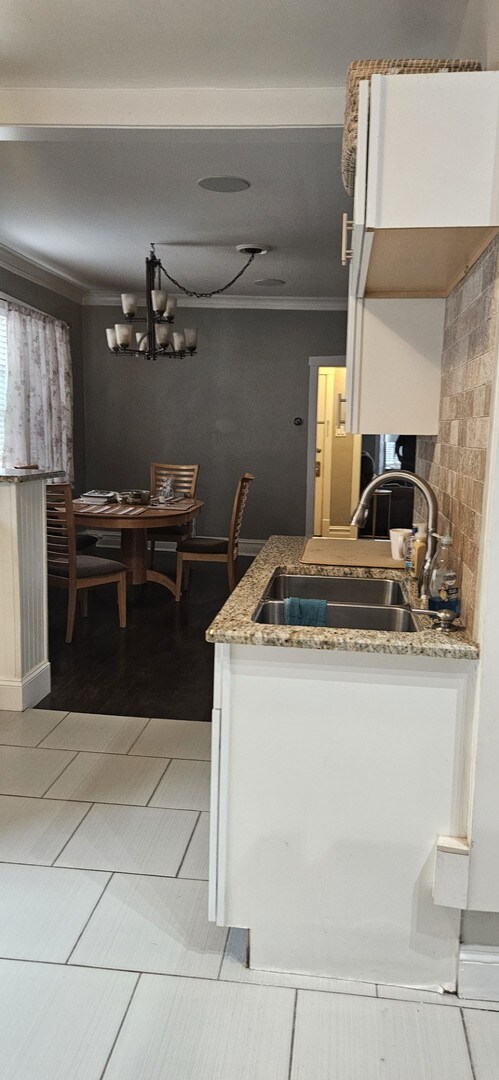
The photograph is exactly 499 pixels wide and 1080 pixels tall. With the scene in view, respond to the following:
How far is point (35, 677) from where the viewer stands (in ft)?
11.5

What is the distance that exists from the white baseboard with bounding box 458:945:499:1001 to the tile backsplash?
0.73 metres

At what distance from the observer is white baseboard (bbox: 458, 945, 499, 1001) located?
68.9 inches

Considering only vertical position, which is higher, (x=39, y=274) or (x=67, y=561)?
(x=39, y=274)

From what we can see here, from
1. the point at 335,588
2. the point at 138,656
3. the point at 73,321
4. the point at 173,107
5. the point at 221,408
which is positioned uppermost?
the point at 173,107

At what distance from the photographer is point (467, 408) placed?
1893 mm

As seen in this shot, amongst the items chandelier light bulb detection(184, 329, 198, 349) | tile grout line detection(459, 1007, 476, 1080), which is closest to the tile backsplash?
tile grout line detection(459, 1007, 476, 1080)

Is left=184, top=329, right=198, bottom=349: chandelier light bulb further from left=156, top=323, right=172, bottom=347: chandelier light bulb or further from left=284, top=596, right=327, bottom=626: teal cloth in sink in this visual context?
left=284, top=596, right=327, bottom=626: teal cloth in sink

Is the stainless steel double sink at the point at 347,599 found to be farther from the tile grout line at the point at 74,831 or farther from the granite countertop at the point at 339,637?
the tile grout line at the point at 74,831

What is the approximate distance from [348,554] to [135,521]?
265 cm

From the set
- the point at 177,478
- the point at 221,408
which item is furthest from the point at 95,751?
the point at 221,408

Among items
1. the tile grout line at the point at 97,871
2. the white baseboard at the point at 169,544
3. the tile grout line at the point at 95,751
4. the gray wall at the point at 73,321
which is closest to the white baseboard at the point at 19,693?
the tile grout line at the point at 95,751

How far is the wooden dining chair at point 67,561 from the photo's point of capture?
4.53 meters

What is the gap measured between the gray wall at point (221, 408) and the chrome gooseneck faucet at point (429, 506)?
5.74m

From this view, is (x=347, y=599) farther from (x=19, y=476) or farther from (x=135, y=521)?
(x=135, y=521)
